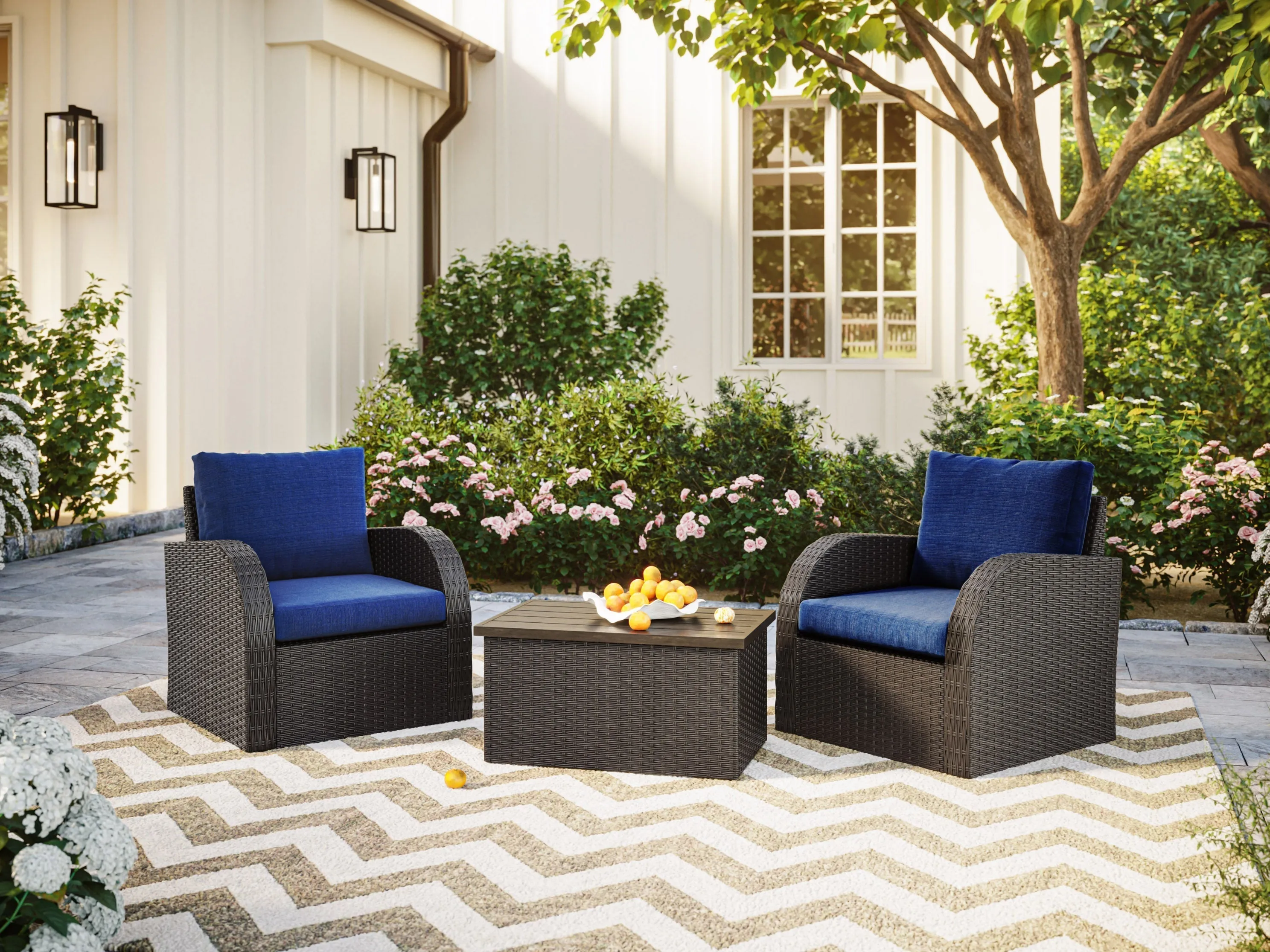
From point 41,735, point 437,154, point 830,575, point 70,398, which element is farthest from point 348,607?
point 437,154

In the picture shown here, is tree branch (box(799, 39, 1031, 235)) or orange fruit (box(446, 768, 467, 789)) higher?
tree branch (box(799, 39, 1031, 235))

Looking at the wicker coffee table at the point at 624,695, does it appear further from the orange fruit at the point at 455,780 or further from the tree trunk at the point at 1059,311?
the tree trunk at the point at 1059,311

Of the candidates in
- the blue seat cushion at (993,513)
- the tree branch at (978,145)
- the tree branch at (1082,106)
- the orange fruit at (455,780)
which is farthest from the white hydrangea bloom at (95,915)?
the tree branch at (1082,106)

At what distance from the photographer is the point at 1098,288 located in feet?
25.3

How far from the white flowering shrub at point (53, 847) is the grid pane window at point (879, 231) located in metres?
7.28

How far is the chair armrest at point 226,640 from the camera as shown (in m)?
3.28

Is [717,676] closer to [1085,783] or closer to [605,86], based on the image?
[1085,783]

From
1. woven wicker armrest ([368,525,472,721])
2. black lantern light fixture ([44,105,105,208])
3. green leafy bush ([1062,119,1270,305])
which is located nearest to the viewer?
woven wicker armrest ([368,525,472,721])

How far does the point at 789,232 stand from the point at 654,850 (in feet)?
22.0

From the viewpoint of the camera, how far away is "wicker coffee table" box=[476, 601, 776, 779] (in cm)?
312

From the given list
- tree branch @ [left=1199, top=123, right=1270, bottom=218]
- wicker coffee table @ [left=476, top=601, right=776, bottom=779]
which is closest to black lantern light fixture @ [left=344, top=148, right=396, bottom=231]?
wicker coffee table @ [left=476, top=601, right=776, bottom=779]

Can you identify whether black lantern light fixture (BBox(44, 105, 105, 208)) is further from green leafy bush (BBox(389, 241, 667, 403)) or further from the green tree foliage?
the green tree foliage

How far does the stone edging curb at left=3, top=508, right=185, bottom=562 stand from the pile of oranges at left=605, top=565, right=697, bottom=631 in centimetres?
360

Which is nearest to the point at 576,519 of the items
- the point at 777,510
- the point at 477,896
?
the point at 777,510
